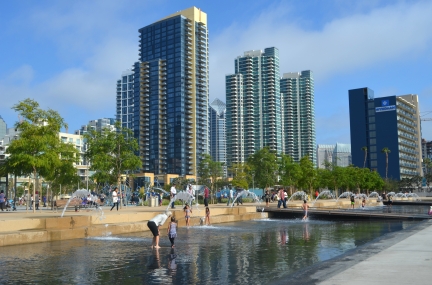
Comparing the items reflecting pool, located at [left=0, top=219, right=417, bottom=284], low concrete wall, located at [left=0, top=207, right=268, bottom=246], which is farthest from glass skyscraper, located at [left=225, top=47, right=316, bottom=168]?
reflecting pool, located at [left=0, top=219, right=417, bottom=284]

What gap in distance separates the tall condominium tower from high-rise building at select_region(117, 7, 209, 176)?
2334 centimetres

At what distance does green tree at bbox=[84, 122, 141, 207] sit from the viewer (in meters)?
44.4

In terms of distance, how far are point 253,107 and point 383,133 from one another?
6260 cm

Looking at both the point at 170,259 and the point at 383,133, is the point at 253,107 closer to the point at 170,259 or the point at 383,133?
the point at 383,133

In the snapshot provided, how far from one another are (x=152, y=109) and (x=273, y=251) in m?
159

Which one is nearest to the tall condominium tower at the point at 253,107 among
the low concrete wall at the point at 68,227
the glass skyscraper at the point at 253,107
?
the glass skyscraper at the point at 253,107

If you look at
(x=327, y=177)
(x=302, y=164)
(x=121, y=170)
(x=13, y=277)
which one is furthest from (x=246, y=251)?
(x=327, y=177)

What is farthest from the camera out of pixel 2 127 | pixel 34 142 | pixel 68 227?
pixel 2 127

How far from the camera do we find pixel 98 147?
45.6m

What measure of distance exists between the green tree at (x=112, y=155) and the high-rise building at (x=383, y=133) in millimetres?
109241

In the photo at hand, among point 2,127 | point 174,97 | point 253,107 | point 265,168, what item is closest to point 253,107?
point 253,107

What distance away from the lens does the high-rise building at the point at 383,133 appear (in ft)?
473

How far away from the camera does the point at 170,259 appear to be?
13719 mm

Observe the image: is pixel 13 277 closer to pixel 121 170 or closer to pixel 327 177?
pixel 121 170
